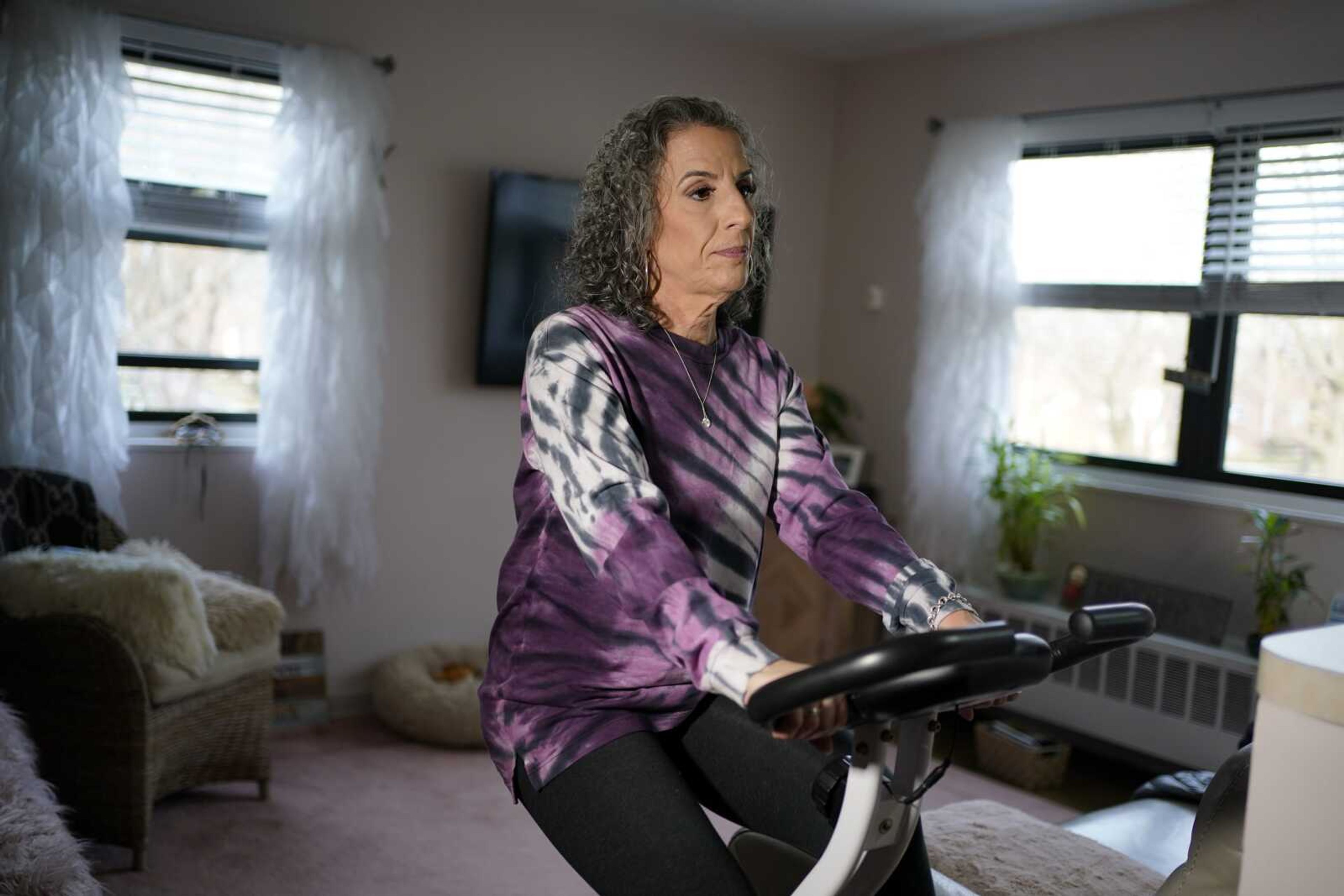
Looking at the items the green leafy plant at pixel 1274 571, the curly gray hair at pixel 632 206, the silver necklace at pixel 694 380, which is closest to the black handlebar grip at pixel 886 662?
the silver necklace at pixel 694 380

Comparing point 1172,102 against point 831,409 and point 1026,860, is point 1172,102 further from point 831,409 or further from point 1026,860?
point 1026,860

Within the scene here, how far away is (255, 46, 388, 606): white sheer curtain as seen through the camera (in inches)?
145

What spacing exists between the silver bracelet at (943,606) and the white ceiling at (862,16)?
3336mm

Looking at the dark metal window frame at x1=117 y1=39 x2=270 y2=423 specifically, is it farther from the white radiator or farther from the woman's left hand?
the woman's left hand

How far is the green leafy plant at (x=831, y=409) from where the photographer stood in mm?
4906

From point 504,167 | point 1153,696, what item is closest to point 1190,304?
point 1153,696

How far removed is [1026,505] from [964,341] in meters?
0.68

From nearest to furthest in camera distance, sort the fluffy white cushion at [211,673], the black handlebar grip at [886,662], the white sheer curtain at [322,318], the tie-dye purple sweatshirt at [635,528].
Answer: the black handlebar grip at [886,662] < the tie-dye purple sweatshirt at [635,528] < the fluffy white cushion at [211,673] < the white sheer curtain at [322,318]

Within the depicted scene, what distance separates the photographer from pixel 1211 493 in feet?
12.7

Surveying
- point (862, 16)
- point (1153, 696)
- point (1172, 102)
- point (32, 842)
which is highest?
point (862, 16)

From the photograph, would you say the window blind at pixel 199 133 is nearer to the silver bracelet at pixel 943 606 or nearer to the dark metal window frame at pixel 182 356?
the dark metal window frame at pixel 182 356

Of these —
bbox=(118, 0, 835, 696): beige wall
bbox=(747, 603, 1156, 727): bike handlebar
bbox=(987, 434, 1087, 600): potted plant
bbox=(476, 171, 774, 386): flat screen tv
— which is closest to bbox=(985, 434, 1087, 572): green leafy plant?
bbox=(987, 434, 1087, 600): potted plant

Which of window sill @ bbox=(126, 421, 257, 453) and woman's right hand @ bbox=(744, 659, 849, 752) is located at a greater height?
woman's right hand @ bbox=(744, 659, 849, 752)

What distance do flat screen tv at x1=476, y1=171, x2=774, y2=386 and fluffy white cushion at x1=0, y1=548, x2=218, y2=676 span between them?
1.62 m
